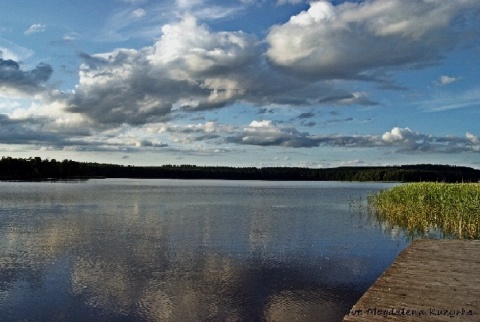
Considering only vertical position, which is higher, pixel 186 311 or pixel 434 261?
pixel 434 261

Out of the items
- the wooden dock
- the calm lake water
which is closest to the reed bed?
the calm lake water

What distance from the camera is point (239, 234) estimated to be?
24094 millimetres

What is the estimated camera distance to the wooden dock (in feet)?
20.6

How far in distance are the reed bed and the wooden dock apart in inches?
509

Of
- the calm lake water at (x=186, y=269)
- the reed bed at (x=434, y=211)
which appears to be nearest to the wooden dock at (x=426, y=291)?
the calm lake water at (x=186, y=269)

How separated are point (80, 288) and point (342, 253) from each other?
426 inches

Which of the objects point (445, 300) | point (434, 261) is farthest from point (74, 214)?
point (445, 300)

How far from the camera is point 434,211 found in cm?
2891

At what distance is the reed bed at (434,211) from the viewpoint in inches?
924

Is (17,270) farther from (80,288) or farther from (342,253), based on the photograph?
(342,253)

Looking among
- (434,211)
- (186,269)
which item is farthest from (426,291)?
(434,211)

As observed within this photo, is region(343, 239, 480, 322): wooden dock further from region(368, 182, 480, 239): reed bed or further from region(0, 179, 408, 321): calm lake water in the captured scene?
region(368, 182, 480, 239): reed bed

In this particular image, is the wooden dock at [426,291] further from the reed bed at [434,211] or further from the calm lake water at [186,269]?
the reed bed at [434,211]

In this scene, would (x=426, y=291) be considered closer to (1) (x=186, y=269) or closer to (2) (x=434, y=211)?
(1) (x=186, y=269)
